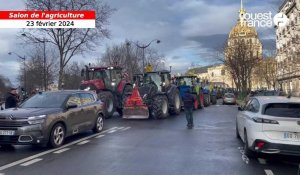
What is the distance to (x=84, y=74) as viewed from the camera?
2242 centimetres

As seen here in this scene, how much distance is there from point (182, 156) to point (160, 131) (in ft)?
17.1

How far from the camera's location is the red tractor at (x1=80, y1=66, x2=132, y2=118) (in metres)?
21.6

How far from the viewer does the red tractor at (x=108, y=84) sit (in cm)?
2162

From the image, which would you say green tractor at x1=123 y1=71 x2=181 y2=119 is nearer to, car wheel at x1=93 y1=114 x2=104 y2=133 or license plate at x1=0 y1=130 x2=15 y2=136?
car wheel at x1=93 y1=114 x2=104 y2=133

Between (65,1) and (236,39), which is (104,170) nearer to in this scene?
(65,1)

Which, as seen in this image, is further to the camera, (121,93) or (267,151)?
(121,93)

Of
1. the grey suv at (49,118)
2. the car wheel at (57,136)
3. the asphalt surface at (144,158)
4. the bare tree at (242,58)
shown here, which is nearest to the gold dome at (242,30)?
the bare tree at (242,58)

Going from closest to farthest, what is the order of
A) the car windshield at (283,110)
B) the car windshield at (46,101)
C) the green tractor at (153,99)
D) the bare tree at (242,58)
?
the car windshield at (283,110) < the car windshield at (46,101) < the green tractor at (153,99) < the bare tree at (242,58)

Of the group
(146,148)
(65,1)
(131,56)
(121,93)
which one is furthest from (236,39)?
(146,148)

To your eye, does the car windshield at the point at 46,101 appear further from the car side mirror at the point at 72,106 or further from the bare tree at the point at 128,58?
the bare tree at the point at 128,58

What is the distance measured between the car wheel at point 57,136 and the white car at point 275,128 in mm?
5303

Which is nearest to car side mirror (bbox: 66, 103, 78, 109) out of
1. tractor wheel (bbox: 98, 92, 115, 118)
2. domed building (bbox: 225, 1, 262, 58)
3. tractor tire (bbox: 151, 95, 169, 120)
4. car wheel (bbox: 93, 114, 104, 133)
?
car wheel (bbox: 93, 114, 104, 133)

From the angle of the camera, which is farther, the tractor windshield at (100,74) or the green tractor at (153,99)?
the tractor windshield at (100,74)

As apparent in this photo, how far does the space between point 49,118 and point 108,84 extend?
11529 mm
